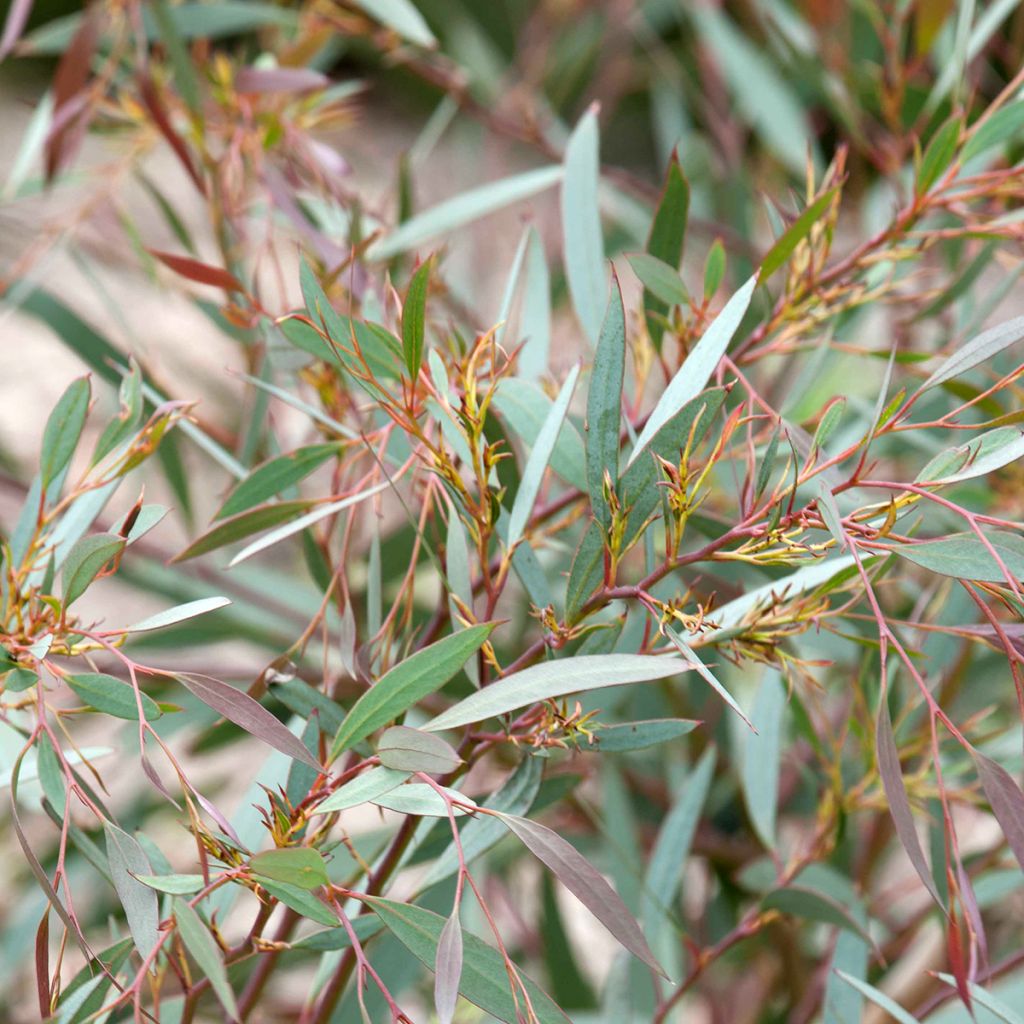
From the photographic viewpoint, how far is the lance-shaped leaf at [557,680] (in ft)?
0.72

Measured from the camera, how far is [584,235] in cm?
36

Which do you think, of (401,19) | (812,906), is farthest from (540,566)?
(401,19)

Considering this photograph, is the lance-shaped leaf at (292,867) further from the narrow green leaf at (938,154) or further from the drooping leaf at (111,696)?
the narrow green leaf at (938,154)

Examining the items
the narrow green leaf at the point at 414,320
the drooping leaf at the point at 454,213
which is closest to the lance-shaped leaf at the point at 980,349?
the narrow green leaf at the point at 414,320

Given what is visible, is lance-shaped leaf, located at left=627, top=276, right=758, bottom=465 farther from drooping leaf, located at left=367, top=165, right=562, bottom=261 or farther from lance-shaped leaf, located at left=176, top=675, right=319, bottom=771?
drooping leaf, located at left=367, top=165, right=562, bottom=261

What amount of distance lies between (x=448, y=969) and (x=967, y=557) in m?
0.13

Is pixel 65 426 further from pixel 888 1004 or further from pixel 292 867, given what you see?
pixel 888 1004

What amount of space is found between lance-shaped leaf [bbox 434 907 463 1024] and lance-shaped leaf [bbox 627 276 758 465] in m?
0.10

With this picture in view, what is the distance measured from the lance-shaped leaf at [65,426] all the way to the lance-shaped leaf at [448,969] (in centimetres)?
15

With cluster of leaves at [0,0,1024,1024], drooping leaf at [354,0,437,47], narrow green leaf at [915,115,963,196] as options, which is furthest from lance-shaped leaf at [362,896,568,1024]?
drooping leaf at [354,0,437,47]

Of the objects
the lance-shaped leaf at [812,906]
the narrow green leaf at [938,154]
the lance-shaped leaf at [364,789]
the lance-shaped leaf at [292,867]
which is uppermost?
the narrow green leaf at [938,154]

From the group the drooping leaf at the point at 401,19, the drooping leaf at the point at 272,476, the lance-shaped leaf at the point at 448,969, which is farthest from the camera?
the drooping leaf at the point at 401,19

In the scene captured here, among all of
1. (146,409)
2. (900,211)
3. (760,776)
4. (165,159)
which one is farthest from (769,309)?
(165,159)

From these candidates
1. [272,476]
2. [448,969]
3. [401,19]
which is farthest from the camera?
[401,19]
